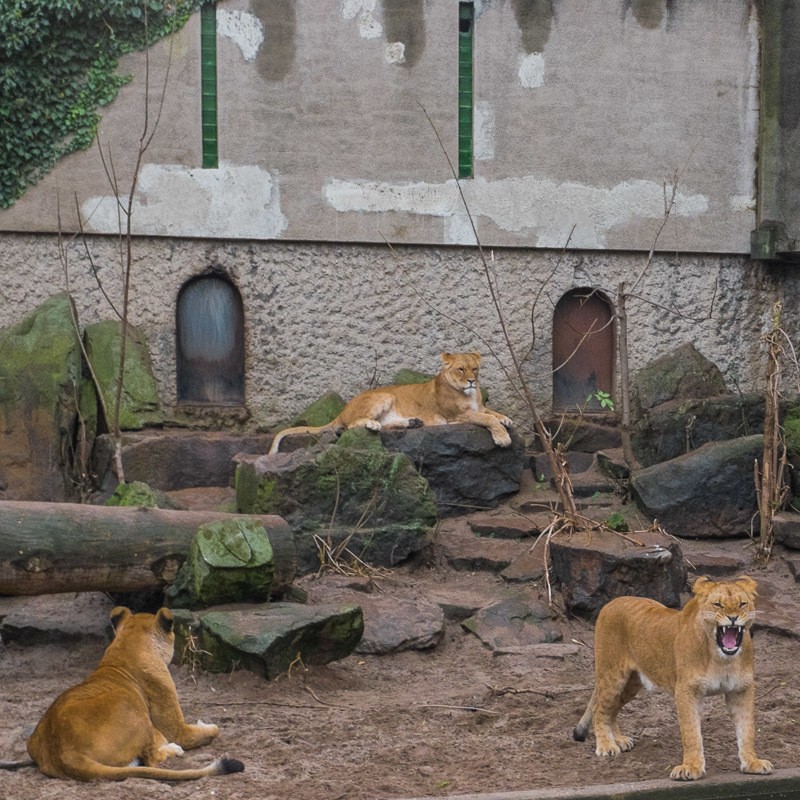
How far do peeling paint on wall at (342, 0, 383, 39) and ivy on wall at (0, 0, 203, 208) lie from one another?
1.82 meters

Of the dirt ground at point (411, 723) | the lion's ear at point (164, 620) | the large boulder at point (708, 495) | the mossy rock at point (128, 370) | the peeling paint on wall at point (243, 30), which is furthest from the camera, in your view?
the peeling paint on wall at point (243, 30)

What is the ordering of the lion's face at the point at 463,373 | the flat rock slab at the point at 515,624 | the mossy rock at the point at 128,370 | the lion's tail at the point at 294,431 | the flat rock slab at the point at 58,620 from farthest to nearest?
1. the mossy rock at the point at 128,370
2. the lion's face at the point at 463,373
3. the lion's tail at the point at 294,431
4. the flat rock slab at the point at 515,624
5. the flat rock slab at the point at 58,620

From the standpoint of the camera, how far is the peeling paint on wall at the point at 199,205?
1270 cm

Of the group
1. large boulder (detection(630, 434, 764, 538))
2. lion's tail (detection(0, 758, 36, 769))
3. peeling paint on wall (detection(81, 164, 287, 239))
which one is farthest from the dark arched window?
lion's tail (detection(0, 758, 36, 769))

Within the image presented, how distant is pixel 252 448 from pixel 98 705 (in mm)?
6830

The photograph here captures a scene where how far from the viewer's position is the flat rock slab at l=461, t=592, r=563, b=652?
8.49 m

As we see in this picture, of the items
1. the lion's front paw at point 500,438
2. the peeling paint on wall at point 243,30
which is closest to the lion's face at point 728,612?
the lion's front paw at point 500,438

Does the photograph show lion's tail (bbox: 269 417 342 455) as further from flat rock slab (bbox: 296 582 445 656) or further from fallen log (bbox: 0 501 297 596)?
fallen log (bbox: 0 501 297 596)

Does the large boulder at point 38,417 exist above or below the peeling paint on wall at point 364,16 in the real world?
below

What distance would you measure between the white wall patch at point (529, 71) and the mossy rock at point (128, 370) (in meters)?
5.17

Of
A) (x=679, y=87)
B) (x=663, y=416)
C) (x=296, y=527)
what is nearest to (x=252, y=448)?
(x=296, y=527)

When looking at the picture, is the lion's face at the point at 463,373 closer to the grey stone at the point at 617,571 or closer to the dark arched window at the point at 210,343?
the dark arched window at the point at 210,343

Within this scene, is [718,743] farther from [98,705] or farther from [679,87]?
[679,87]

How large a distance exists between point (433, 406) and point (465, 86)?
3.94 meters
